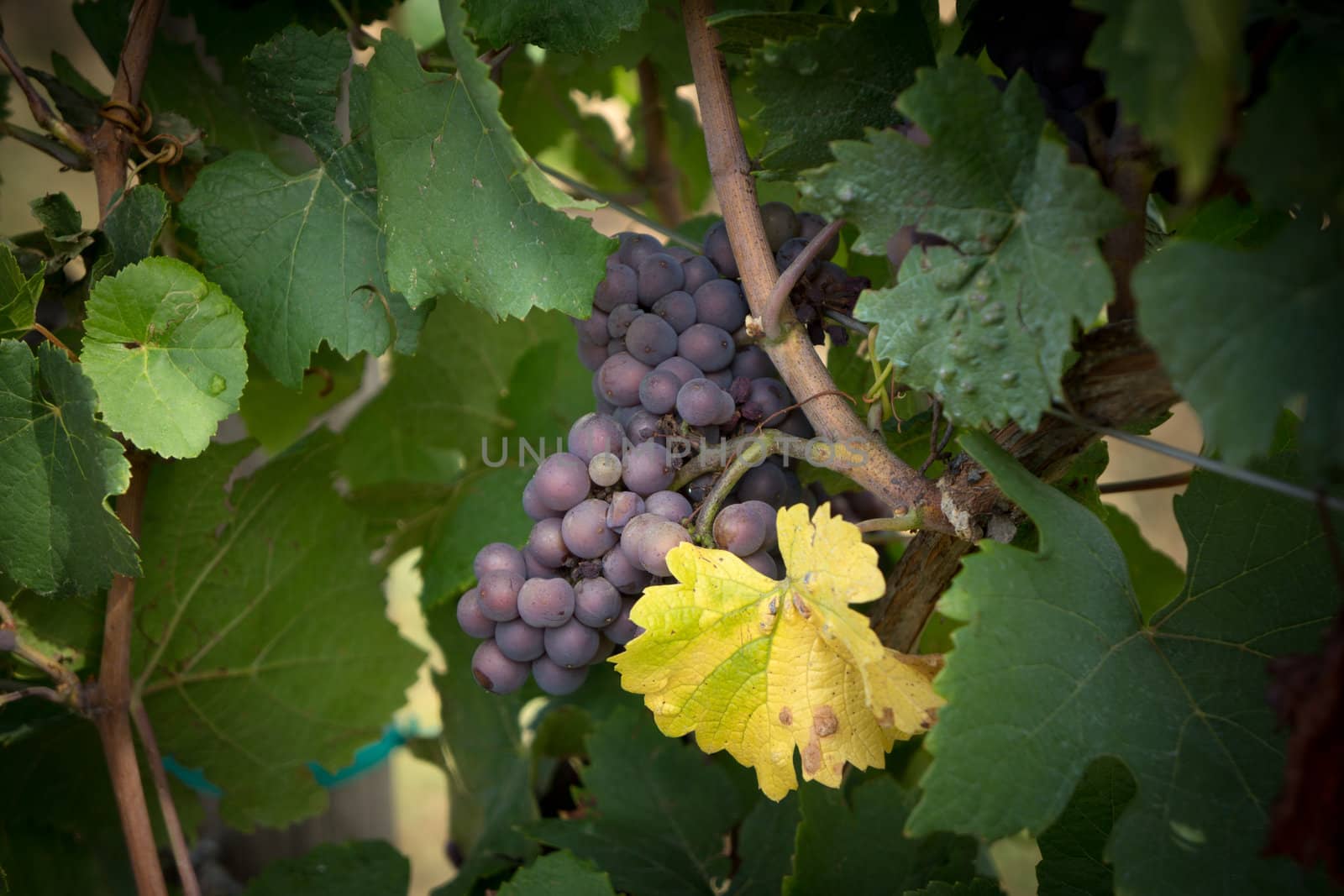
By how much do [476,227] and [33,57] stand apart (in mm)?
1303

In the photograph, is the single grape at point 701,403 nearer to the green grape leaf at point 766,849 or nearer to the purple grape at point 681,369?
the purple grape at point 681,369

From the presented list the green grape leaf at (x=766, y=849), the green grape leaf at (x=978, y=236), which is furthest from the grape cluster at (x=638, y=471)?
the green grape leaf at (x=766, y=849)

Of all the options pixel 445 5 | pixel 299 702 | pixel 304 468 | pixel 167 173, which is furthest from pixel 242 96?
pixel 299 702

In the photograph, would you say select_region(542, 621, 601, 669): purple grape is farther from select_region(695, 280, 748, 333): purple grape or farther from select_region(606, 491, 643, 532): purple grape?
select_region(695, 280, 748, 333): purple grape

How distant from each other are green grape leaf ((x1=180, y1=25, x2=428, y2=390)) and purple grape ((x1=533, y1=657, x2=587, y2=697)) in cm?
27

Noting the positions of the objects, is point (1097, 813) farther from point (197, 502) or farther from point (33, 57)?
point (33, 57)

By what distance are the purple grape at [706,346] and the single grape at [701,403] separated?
0.10 ft

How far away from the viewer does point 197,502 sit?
0.96 m

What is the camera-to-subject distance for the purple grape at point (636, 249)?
2.45 feet

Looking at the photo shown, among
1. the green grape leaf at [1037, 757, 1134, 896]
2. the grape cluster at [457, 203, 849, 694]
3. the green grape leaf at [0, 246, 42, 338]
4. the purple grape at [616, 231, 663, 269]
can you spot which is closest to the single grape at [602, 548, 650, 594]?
the grape cluster at [457, 203, 849, 694]

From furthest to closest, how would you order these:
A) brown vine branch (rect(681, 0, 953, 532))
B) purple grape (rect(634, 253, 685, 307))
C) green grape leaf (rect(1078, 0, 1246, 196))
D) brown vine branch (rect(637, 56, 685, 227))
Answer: brown vine branch (rect(637, 56, 685, 227)), purple grape (rect(634, 253, 685, 307)), brown vine branch (rect(681, 0, 953, 532)), green grape leaf (rect(1078, 0, 1246, 196))

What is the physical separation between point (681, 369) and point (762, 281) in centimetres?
9

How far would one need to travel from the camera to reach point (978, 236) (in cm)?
54

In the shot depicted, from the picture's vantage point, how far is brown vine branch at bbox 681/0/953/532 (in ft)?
2.05
